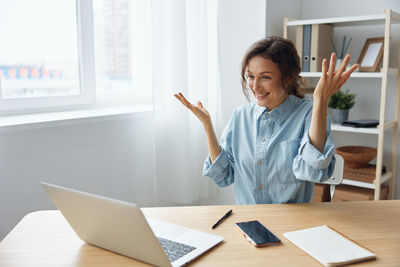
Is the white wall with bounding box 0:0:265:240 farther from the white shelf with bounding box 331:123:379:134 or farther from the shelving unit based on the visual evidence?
the white shelf with bounding box 331:123:379:134

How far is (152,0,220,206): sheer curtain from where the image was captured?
2342mm

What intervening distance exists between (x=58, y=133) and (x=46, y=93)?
436 millimetres

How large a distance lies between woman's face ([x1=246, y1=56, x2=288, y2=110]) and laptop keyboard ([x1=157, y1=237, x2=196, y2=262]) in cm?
67

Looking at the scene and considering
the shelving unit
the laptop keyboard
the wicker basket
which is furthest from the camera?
the wicker basket

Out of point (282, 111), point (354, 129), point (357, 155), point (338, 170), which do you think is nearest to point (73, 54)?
point (282, 111)

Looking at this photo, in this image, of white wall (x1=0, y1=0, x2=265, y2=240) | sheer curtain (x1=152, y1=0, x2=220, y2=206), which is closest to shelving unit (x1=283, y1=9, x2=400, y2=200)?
white wall (x1=0, y1=0, x2=265, y2=240)

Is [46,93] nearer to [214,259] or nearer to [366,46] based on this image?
[214,259]

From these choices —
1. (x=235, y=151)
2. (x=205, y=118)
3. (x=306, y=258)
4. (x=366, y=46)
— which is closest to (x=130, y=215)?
(x=306, y=258)

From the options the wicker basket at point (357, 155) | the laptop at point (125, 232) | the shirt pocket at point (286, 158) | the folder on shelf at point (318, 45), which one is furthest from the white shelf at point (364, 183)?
the laptop at point (125, 232)

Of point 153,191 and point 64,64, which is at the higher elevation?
point 64,64

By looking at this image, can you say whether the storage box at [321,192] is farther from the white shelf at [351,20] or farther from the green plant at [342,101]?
the white shelf at [351,20]

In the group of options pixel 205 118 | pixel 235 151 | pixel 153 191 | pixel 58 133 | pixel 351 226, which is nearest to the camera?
pixel 351 226

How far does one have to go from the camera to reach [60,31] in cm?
231

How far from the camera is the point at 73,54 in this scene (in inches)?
93.6
